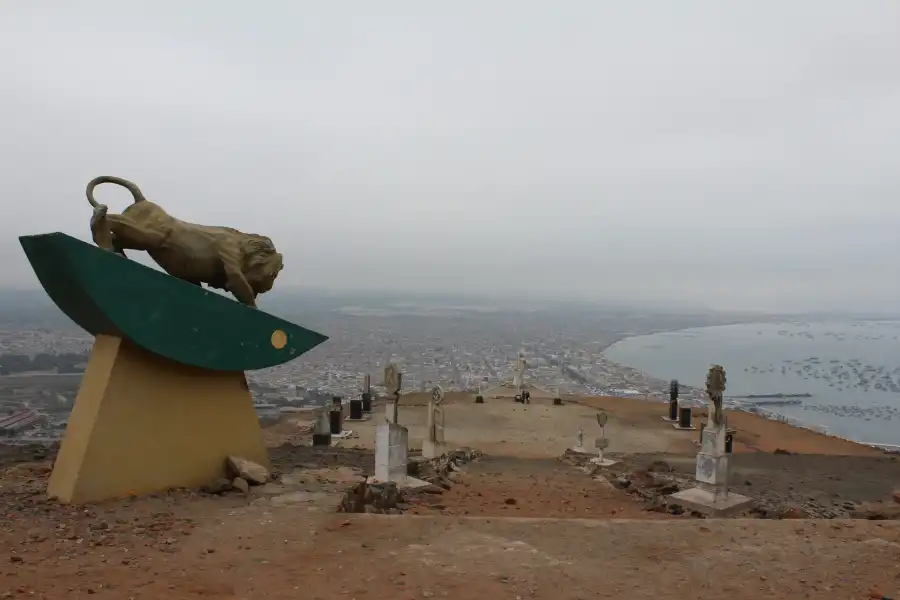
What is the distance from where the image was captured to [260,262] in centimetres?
975

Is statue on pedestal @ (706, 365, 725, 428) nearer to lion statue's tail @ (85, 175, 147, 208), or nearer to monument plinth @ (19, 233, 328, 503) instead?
monument plinth @ (19, 233, 328, 503)

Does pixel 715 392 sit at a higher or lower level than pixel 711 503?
higher

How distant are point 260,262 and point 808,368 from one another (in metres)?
51.0

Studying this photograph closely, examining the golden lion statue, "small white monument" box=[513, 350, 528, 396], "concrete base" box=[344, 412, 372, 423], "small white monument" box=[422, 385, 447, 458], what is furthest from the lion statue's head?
"small white monument" box=[513, 350, 528, 396]

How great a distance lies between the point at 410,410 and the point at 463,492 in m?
11.3

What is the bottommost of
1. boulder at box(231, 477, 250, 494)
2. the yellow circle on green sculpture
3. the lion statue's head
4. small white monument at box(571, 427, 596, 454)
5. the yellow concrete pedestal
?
small white monument at box(571, 427, 596, 454)

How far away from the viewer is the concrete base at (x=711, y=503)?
898cm

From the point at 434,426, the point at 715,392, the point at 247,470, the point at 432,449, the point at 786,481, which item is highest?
the point at 715,392

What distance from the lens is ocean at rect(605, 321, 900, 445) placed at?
27844 mm

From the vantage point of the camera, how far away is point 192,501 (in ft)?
25.5

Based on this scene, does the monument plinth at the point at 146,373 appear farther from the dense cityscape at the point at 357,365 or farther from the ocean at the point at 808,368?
the ocean at the point at 808,368

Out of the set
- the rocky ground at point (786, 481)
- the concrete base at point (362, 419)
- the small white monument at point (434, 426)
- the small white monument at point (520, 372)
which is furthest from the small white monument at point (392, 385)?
the small white monument at point (520, 372)

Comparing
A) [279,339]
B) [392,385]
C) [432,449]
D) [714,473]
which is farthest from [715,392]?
[279,339]

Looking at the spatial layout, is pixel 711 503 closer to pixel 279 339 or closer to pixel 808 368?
pixel 279 339
